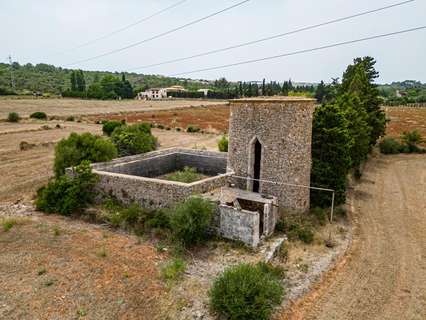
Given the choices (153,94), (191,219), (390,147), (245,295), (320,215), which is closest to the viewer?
(245,295)

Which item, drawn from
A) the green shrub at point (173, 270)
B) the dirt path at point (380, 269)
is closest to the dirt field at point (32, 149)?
the green shrub at point (173, 270)

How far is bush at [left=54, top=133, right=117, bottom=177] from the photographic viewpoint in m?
19.8

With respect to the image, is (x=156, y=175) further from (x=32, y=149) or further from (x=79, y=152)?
(x=32, y=149)

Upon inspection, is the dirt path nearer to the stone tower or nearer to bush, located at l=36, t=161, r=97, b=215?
the stone tower

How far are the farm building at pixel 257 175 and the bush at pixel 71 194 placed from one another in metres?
0.59

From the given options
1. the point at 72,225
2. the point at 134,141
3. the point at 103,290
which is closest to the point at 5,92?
the point at 134,141

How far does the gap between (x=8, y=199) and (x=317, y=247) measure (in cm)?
1647

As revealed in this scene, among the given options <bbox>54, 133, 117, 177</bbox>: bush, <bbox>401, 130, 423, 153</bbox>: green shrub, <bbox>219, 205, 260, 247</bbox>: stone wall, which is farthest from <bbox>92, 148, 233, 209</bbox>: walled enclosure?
<bbox>401, 130, 423, 153</bbox>: green shrub

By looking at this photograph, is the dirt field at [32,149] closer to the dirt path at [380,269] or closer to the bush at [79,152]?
the bush at [79,152]

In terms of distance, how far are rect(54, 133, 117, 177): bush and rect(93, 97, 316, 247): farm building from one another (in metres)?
2.50

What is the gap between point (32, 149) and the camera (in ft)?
114

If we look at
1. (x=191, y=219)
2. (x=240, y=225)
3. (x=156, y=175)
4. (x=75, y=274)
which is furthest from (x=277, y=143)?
(x=75, y=274)

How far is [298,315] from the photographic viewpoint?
408 inches

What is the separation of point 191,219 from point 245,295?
15.2 feet
